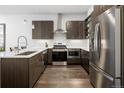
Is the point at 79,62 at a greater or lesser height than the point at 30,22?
lesser

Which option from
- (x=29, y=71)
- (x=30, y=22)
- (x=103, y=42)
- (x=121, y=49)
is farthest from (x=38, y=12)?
(x=121, y=49)

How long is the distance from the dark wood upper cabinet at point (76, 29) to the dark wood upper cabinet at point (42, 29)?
37.5 inches

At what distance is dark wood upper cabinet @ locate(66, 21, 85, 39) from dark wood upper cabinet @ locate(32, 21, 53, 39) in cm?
95

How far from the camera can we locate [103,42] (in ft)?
9.93

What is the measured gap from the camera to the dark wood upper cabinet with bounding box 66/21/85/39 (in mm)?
8898

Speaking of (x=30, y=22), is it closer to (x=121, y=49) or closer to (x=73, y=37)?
(x=73, y=37)

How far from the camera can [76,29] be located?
8.91 metres

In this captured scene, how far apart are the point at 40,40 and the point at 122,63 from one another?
7271 mm

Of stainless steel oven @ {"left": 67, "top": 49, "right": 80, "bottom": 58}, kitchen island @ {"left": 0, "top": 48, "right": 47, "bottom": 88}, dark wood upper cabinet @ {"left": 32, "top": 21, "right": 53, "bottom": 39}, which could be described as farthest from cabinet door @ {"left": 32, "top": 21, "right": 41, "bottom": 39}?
kitchen island @ {"left": 0, "top": 48, "right": 47, "bottom": 88}

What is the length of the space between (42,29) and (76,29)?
1.79 meters

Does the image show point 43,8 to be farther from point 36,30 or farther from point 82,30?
point 82,30

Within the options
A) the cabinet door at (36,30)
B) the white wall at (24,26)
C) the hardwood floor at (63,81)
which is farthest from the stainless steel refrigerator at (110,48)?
the white wall at (24,26)

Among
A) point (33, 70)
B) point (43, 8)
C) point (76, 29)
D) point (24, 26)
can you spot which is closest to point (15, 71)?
point (33, 70)

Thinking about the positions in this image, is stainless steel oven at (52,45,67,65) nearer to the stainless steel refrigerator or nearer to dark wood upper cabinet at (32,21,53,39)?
dark wood upper cabinet at (32,21,53,39)
